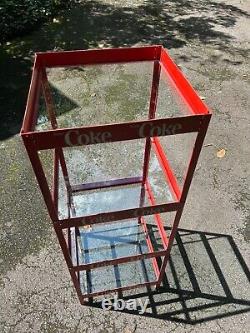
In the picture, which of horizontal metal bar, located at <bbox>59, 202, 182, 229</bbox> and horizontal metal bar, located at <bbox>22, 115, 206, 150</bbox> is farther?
horizontal metal bar, located at <bbox>59, 202, 182, 229</bbox>

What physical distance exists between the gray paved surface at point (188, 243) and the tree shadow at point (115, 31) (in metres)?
0.07

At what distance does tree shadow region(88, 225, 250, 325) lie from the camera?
3213 millimetres

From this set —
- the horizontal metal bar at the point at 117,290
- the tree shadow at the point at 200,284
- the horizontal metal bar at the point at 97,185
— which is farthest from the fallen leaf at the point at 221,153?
the horizontal metal bar at the point at 117,290

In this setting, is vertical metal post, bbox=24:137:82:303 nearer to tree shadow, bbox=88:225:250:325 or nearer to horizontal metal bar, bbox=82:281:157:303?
horizontal metal bar, bbox=82:281:157:303

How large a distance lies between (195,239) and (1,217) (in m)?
2.08

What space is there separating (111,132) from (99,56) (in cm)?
88

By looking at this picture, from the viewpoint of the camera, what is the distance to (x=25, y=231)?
12.4 ft

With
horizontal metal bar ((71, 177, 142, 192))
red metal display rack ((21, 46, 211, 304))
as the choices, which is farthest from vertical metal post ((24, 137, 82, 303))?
horizontal metal bar ((71, 177, 142, 192))

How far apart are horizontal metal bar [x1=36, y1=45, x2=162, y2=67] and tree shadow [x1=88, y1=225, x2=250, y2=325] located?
1.94 metres

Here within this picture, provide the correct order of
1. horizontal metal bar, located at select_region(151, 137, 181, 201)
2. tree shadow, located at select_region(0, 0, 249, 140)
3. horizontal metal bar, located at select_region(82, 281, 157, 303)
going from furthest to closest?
1. tree shadow, located at select_region(0, 0, 249, 140)
2. horizontal metal bar, located at select_region(82, 281, 157, 303)
3. horizontal metal bar, located at select_region(151, 137, 181, 201)

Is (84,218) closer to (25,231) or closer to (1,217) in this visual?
(25,231)

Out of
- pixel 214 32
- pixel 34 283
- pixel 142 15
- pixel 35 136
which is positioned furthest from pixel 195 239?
pixel 142 15

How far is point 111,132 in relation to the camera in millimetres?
1910

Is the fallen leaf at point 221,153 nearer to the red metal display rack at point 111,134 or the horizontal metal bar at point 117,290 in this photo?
the red metal display rack at point 111,134
